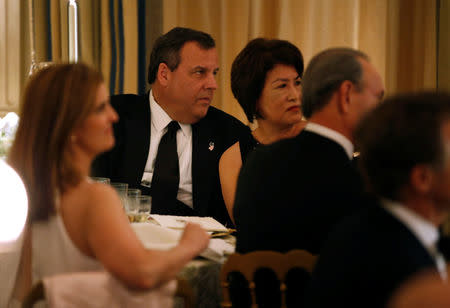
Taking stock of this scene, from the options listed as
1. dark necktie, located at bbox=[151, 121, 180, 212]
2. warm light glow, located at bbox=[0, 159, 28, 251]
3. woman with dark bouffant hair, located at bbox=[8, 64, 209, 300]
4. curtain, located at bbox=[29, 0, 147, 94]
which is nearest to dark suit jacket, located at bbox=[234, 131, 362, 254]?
woman with dark bouffant hair, located at bbox=[8, 64, 209, 300]

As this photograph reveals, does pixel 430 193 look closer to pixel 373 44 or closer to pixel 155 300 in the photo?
pixel 155 300

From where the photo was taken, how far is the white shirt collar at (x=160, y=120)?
3.25 metres

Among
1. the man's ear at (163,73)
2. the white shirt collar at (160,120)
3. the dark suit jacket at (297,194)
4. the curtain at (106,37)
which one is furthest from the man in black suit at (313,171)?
the curtain at (106,37)

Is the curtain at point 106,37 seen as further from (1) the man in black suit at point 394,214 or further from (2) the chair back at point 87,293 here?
(1) the man in black suit at point 394,214

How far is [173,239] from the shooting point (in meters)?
2.01

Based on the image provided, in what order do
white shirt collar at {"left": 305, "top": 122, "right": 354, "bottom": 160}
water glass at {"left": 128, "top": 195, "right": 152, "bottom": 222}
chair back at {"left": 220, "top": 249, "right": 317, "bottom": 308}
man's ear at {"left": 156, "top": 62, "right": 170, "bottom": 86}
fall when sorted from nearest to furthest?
chair back at {"left": 220, "top": 249, "right": 317, "bottom": 308}, white shirt collar at {"left": 305, "top": 122, "right": 354, "bottom": 160}, water glass at {"left": 128, "top": 195, "right": 152, "bottom": 222}, man's ear at {"left": 156, "top": 62, "right": 170, "bottom": 86}

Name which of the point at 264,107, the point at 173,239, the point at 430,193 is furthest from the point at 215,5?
the point at 430,193

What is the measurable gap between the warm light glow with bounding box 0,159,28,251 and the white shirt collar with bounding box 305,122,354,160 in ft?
2.76

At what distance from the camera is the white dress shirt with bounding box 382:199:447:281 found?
1171 millimetres

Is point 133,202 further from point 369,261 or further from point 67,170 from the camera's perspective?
point 369,261

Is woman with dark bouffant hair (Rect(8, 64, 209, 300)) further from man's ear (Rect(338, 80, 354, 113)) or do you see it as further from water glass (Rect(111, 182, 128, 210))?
water glass (Rect(111, 182, 128, 210))

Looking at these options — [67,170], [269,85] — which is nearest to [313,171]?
[67,170]

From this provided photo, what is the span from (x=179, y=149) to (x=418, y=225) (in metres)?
2.14

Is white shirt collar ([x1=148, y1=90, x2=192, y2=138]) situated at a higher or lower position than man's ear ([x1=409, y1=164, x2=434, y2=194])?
higher
